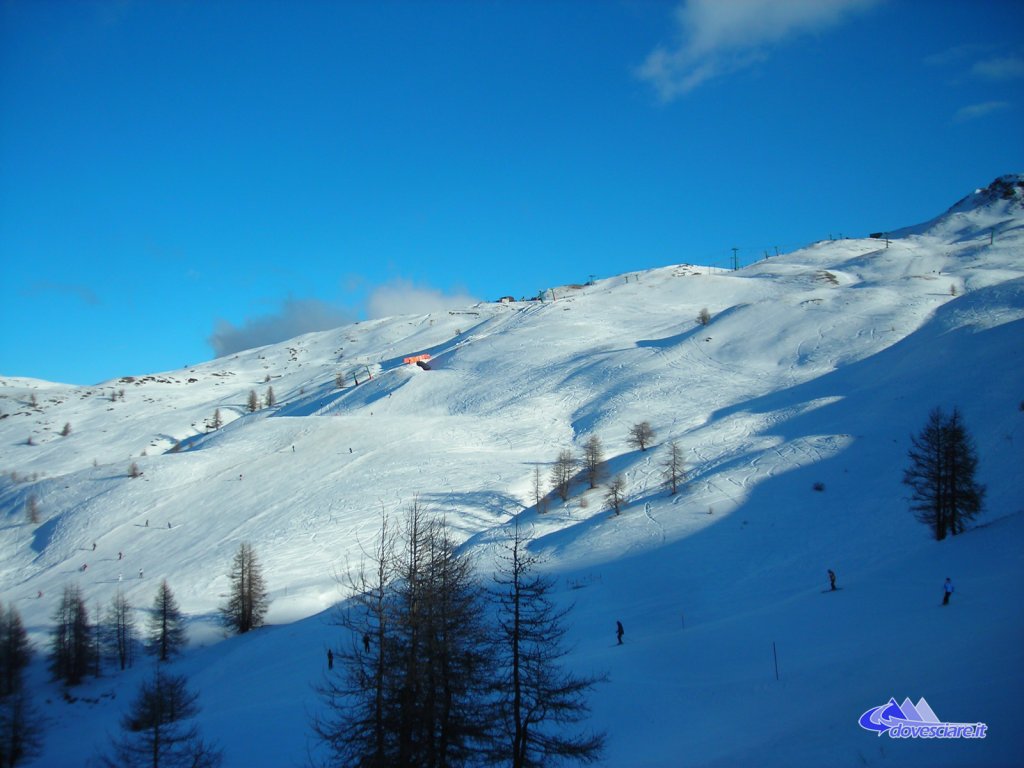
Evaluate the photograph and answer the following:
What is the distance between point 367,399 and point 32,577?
52.6m

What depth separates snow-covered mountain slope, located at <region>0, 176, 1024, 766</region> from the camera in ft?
50.7

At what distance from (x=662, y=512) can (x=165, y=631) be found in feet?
108

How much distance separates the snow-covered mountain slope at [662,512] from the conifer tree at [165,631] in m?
1.45

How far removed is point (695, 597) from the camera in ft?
94.2

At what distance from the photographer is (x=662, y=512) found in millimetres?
41438

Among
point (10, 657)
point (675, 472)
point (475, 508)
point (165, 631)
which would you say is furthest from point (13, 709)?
point (675, 472)

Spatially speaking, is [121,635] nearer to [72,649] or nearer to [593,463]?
[72,649]

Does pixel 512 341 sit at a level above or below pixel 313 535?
above

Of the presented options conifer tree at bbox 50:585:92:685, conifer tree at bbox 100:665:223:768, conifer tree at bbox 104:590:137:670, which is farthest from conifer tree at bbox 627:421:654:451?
conifer tree at bbox 50:585:92:685

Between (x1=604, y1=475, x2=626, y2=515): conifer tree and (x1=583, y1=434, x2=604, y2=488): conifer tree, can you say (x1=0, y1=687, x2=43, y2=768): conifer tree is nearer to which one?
(x1=604, y1=475, x2=626, y2=515): conifer tree

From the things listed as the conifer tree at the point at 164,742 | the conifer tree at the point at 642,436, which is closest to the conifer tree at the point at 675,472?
the conifer tree at the point at 642,436

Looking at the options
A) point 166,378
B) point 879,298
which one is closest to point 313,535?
point 879,298

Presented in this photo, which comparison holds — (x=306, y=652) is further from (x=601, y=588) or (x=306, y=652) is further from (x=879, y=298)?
(x=879, y=298)

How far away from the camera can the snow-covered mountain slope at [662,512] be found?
1545 centimetres
